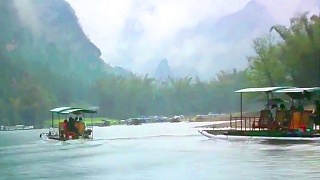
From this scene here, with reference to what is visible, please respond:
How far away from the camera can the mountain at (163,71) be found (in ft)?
111

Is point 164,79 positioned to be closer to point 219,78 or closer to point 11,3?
point 219,78

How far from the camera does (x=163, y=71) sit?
113 feet

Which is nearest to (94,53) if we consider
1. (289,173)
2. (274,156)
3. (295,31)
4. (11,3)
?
(11,3)

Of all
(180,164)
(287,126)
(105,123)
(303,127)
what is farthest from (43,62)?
(180,164)

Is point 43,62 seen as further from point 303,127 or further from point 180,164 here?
point 180,164

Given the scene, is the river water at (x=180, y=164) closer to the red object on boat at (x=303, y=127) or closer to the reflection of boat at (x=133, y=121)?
the red object on boat at (x=303, y=127)

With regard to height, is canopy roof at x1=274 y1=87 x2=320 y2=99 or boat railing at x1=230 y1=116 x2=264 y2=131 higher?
canopy roof at x1=274 y1=87 x2=320 y2=99

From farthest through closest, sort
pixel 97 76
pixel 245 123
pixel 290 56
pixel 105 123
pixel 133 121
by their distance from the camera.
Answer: pixel 97 76
pixel 290 56
pixel 133 121
pixel 105 123
pixel 245 123

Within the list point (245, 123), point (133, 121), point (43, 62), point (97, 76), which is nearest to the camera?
point (245, 123)

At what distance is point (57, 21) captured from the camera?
35031 millimetres

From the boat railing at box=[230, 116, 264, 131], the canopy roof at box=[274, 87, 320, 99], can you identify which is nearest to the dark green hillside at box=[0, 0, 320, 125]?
the boat railing at box=[230, 116, 264, 131]

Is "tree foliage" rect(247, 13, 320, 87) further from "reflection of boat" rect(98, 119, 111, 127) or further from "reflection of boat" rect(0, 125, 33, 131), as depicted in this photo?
"reflection of boat" rect(0, 125, 33, 131)

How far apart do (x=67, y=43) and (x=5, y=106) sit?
7.23 meters

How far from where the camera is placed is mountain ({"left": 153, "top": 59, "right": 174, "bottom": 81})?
34.0 meters
